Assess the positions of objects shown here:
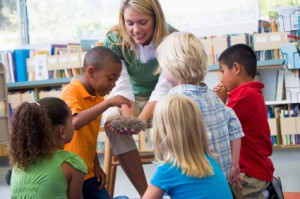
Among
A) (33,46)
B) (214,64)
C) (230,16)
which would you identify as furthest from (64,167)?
(33,46)

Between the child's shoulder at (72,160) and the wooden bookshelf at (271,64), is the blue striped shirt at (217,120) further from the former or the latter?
the wooden bookshelf at (271,64)

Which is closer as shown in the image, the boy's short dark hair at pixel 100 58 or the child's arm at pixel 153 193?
the child's arm at pixel 153 193

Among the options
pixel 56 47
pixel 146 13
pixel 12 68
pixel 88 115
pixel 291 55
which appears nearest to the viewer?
pixel 88 115

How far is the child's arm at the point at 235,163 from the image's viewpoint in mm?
1890

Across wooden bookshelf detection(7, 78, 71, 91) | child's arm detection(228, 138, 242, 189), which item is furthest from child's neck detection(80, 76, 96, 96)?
wooden bookshelf detection(7, 78, 71, 91)

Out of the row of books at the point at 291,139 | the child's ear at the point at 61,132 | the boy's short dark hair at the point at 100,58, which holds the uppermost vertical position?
the boy's short dark hair at the point at 100,58

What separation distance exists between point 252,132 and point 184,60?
1.53 feet

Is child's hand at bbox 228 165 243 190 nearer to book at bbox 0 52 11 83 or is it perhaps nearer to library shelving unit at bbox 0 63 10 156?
library shelving unit at bbox 0 63 10 156

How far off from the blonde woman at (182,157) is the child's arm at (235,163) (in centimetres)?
33

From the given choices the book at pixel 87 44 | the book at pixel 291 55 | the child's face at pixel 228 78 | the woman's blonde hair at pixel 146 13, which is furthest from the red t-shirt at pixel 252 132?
the book at pixel 87 44

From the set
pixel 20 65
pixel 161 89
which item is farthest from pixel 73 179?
pixel 20 65

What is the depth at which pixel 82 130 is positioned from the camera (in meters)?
2.16

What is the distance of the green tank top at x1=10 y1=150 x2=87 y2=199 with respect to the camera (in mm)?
1645

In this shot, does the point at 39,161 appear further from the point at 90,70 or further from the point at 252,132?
the point at 252,132
